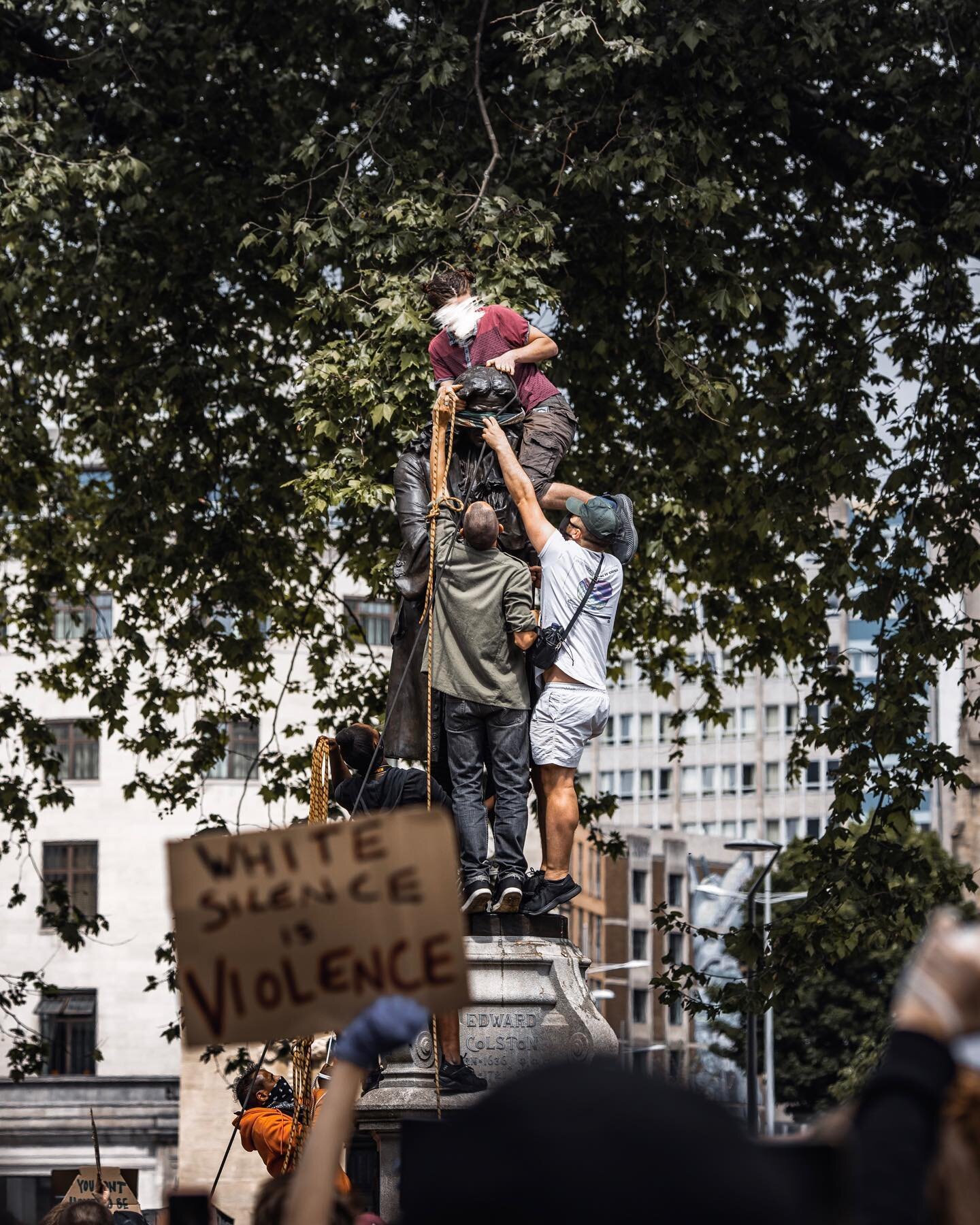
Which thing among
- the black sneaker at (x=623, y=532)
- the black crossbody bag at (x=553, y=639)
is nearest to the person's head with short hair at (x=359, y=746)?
the black crossbody bag at (x=553, y=639)

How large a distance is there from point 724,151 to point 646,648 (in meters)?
5.84

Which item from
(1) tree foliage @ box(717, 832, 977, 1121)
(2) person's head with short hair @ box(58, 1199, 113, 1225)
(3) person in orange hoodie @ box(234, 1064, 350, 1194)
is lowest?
(1) tree foliage @ box(717, 832, 977, 1121)

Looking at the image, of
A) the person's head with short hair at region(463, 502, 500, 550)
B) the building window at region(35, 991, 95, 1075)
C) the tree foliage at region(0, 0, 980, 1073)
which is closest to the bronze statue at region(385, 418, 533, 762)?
the person's head with short hair at region(463, 502, 500, 550)

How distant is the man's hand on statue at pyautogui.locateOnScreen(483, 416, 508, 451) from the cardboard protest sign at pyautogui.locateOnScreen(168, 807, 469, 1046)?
225 inches

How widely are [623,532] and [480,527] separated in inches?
26.9

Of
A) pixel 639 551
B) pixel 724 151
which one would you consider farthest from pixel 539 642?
pixel 639 551

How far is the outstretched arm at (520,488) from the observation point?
28.2 ft

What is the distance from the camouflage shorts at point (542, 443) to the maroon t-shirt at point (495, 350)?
0.08 meters

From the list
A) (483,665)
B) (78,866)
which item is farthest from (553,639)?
(78,866)

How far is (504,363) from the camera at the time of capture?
883 cm

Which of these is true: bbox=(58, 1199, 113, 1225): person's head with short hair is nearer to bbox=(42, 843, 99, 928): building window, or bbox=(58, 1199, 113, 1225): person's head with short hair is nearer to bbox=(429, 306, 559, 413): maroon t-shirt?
bbox=(429, 306, 559, 413): maroon t-shirt

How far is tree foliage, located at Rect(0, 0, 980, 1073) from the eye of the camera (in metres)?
12.9

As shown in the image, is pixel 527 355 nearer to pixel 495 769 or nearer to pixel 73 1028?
pixel 495 769

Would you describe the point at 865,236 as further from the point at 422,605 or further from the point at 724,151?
the point at 422,605
